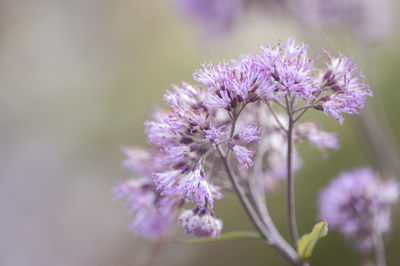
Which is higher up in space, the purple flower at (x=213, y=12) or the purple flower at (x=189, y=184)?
the purple flower at (x=213, y=12)

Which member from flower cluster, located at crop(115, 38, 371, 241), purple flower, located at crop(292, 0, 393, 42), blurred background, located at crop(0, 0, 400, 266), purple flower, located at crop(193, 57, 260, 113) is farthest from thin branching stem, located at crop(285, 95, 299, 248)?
blurred background, located at crop(0, 0, 400, 266)

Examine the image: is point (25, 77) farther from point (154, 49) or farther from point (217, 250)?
point (217, 250)

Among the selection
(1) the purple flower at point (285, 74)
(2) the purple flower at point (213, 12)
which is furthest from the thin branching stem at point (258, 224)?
(2) the purple flower at point (213, 12)

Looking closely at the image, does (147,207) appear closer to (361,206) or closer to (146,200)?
(146,200)

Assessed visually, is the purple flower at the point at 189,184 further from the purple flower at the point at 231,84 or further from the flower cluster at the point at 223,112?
the purple flower at the point at 231,84

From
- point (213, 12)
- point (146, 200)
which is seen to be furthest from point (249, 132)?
point (213, 12)
